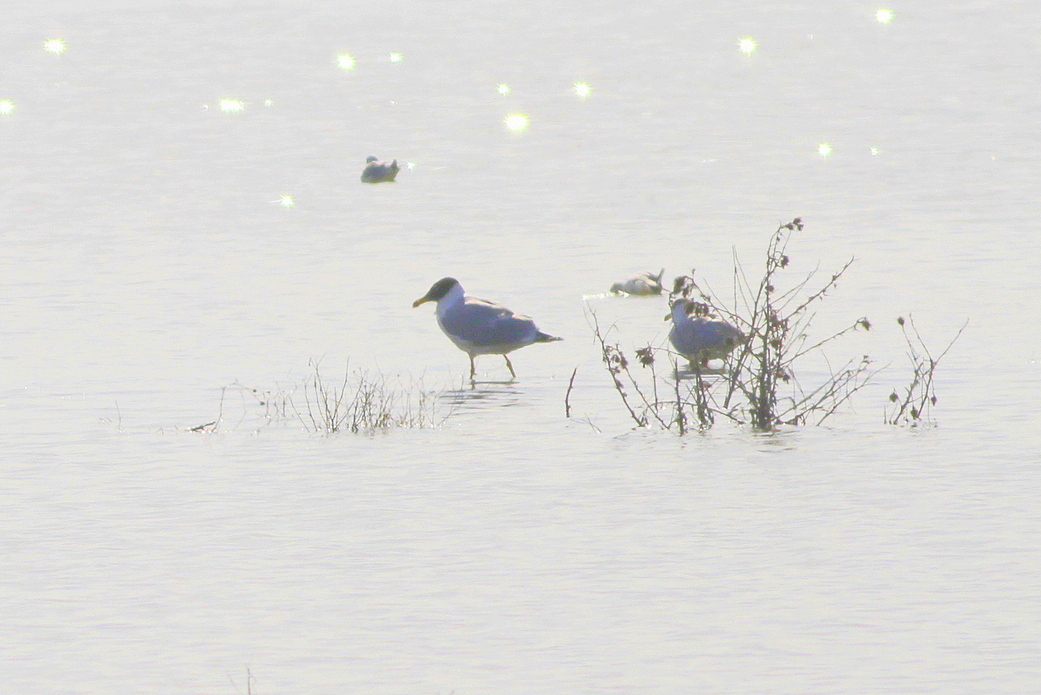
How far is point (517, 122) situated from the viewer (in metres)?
39.0

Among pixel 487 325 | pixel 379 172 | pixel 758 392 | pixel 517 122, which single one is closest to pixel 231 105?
pixel 517 122

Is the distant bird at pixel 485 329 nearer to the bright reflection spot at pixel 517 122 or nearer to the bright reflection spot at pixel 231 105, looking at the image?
the bright reflection spot at pixel 517 122

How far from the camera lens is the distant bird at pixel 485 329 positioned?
54.1 feet

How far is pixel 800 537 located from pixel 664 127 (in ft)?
90.6

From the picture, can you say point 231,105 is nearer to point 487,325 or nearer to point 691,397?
point 487,325

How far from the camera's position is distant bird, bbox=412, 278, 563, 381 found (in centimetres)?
1648

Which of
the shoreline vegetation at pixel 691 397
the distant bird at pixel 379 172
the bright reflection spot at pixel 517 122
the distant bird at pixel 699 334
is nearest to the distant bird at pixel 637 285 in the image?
the distant bird at pixel 699 334

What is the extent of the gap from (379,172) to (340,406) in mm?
17048

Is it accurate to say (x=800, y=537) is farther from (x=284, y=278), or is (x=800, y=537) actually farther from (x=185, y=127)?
(x=185, y=127)

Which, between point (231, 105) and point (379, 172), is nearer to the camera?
point (379, 172)

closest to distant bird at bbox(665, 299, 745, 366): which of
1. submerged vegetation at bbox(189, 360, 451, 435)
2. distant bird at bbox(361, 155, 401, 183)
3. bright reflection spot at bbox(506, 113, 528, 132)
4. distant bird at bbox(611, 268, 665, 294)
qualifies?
submerged vegetation at bbox(189, 360, 451, 435)

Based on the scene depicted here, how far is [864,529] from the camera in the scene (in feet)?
34.8

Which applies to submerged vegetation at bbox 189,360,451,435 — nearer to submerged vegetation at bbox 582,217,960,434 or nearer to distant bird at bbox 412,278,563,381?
distant bird at bbox 412,278,563,381

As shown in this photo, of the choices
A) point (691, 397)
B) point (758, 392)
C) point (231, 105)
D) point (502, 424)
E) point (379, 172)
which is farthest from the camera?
point (231, 105)
